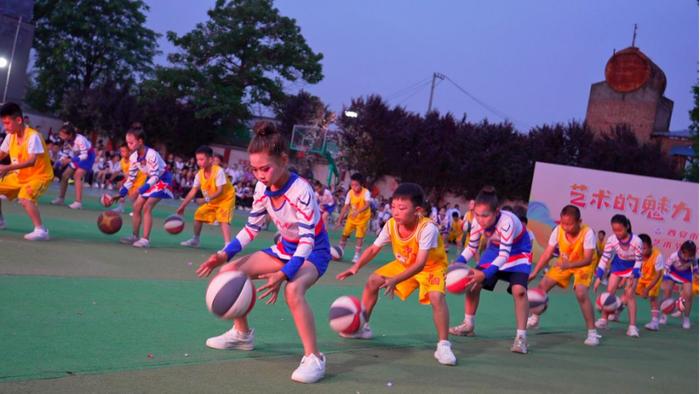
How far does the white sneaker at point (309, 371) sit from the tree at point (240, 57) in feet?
135

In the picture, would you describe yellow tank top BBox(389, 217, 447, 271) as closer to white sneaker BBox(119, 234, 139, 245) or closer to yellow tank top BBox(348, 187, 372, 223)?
white sneaker BBox(119, 234, 139, 245)

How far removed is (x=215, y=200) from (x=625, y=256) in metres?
7.05

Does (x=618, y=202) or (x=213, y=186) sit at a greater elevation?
(x=618, y=202)

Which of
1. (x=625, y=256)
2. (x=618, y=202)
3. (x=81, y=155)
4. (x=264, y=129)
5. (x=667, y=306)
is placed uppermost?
(x=618, y=202)

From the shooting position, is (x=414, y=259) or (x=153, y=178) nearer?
(x=414, y=259)

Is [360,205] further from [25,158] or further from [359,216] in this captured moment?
[25,158]

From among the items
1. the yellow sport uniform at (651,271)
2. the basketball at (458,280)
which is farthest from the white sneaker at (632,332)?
the basketball at (458,280)

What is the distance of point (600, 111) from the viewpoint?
170 ft

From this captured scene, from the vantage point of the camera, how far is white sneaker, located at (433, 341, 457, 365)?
22.6 feet

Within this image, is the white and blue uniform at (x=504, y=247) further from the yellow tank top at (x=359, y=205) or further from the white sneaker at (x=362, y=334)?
the yellow tank top at (x=359, y=205)

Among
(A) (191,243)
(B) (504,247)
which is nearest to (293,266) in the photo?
(B) (504,247)

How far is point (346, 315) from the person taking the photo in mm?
7109

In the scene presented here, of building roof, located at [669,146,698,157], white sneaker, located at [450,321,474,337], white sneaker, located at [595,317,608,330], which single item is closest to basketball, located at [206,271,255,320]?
white sneaker, located at [450,321,474,337]

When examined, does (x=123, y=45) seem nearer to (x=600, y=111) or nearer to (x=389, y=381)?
(x=600, y=111)
